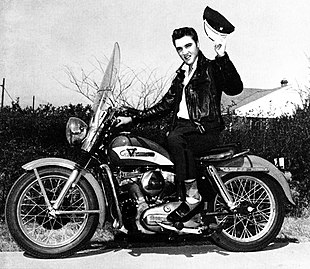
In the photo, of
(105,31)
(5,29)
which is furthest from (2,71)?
(105,31)

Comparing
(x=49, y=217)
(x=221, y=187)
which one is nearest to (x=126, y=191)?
(x=49, y=217)

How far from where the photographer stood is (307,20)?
5.04m

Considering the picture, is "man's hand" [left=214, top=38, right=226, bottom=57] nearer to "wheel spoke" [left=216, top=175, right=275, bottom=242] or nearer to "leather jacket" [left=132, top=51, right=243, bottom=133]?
"leather jacket" [left=132, top=51, right=243, bottom=133]

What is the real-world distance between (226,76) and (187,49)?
0.40 metres

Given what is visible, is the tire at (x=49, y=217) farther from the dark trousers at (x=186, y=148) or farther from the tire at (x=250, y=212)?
the tire at (x=250, y=212)

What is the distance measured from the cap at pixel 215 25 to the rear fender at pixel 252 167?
102 centimetres

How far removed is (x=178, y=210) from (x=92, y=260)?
76 cm

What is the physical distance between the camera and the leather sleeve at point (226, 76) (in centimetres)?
422

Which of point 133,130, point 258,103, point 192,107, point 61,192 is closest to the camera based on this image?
point 61,192

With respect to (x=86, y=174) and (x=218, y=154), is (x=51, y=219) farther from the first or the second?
(x=218, y=154)

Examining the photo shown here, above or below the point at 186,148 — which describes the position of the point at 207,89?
above

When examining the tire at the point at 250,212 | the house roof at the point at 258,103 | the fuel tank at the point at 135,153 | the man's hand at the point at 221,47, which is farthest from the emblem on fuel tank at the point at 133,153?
the house roof at the point at 258,103

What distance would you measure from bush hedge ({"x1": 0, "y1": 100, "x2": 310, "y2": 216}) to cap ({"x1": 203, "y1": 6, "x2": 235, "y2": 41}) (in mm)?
1116

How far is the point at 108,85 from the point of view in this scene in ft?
13.7
